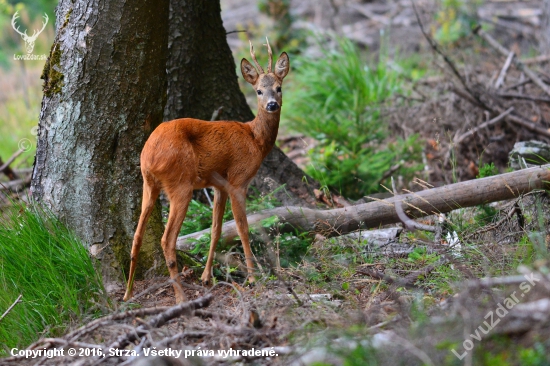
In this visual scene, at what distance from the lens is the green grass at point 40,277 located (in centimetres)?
372

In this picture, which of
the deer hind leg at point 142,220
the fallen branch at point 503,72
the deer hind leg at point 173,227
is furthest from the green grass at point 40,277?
the fallen branch at point 503,72

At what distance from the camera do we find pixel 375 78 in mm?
9227

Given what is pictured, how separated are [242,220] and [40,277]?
150cm

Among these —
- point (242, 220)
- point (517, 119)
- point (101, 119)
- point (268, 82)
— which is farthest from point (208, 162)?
point (517, 119)

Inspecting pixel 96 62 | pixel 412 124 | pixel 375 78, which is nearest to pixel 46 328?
pixel 96 62

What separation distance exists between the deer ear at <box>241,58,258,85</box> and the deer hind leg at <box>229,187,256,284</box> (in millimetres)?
1072

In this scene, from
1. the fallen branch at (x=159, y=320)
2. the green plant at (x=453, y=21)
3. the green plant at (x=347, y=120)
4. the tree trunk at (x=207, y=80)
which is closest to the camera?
the fallen branch at (x=159, y=320)

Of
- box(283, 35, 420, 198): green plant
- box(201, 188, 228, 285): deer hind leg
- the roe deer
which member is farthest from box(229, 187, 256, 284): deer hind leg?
box(283, 35, 420, 198): green plant

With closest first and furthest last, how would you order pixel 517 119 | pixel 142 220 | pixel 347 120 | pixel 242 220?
pixel 142 220, pixel 242 220, pixel 517 119, pixel 347 120

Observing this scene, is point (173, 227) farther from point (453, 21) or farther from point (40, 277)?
point (453, 21)

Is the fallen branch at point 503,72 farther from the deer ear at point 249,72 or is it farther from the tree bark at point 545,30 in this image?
the deer ear at point 249,72

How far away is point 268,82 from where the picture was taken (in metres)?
4.93

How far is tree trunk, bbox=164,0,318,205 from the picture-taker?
580cm

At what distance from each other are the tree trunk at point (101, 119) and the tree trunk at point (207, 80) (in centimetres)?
137
